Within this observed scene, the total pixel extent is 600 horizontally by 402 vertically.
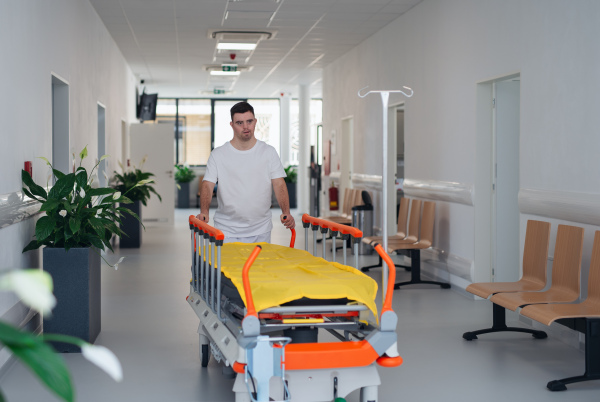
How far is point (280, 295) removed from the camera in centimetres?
301

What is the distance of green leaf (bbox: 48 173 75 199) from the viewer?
466 cm

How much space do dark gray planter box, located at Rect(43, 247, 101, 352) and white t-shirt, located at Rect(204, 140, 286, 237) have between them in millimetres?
1028

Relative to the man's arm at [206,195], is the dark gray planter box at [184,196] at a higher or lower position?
lower

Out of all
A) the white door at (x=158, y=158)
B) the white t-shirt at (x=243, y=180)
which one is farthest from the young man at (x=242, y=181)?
the white door at (x=158, y=158)

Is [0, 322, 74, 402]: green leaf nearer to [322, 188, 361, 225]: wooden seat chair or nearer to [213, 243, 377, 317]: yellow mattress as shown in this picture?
[213, 243, 377, 317]: yellow mattress

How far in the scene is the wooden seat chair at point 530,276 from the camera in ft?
16.3

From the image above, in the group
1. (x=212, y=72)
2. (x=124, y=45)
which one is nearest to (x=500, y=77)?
(x=124, y=45)

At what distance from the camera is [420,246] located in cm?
747

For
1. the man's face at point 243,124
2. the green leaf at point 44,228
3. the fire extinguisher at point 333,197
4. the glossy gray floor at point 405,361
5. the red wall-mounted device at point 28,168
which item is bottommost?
the glossy gray floor at point 405,361

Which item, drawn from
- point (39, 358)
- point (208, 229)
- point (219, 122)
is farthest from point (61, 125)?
point (219, 122)

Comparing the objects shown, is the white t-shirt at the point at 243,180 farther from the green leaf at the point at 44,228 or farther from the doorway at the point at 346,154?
the doorway at the point at 346,154

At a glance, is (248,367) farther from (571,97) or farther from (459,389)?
(571,97)

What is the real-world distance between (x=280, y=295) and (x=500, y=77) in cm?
404

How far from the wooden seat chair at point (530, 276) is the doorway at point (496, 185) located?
60.3 inches
